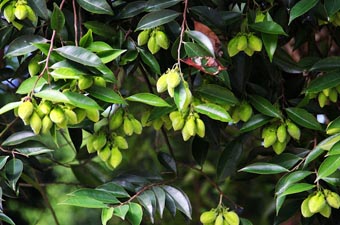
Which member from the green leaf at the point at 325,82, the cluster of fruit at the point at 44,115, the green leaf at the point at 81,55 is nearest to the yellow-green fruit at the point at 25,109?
the cluster of fruit at the point at 44,115

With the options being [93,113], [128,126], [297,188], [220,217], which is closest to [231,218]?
[220,217]

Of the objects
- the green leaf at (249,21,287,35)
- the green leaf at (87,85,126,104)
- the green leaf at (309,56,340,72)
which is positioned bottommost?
the green leaf at (309,56,340,72)

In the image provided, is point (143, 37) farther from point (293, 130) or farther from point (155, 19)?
point (293, 130)

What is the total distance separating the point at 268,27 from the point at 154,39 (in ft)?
0.68

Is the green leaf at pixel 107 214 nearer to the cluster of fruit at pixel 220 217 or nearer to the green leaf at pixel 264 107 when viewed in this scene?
the cluster of fruit at pixel 220 217

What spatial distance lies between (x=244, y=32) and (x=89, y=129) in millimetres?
357

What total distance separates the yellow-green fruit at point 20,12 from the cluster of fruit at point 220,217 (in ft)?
1.66

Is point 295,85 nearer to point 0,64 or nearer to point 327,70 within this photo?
point 327,70

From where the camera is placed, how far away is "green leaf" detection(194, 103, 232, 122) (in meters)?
1.14

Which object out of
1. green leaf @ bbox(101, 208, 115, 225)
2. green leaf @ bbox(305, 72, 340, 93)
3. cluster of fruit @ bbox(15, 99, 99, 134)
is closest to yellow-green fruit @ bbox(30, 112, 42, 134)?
cluster of fruit @ bbox(15, 99, 99, 134)

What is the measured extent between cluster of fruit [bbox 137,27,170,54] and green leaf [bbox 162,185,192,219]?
0.29 metres

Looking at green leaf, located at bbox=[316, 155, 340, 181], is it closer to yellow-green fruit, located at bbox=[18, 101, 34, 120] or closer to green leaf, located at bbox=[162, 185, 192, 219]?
green leaf, located at bbox=[162, 185, 192, 219]

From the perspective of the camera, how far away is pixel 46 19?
3.83ft

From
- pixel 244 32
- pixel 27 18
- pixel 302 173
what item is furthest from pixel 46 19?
pixel 302 173
